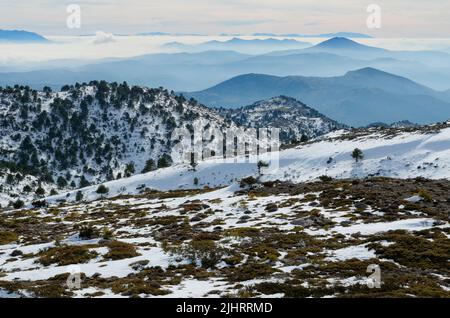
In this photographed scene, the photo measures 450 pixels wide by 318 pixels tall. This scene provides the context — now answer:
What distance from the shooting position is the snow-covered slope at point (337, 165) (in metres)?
79.3

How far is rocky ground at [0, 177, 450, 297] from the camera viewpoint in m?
24.8

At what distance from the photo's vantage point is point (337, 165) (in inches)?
3556

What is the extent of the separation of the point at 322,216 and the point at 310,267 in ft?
55.6

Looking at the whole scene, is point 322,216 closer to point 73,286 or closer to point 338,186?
point 338,186

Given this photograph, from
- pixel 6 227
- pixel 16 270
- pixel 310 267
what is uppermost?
pixel 310 267

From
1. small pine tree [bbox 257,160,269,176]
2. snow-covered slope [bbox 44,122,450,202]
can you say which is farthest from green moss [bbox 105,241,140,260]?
small pine tree [bbox 257,160,269,176]

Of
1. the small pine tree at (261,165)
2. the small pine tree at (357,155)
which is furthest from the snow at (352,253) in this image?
the small pine tree at (261,165)

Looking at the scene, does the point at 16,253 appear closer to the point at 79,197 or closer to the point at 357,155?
the point at 357,155

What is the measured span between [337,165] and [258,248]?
60.6 meters

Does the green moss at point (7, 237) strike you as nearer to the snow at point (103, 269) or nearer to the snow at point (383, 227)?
the snow at point (103, 269)
